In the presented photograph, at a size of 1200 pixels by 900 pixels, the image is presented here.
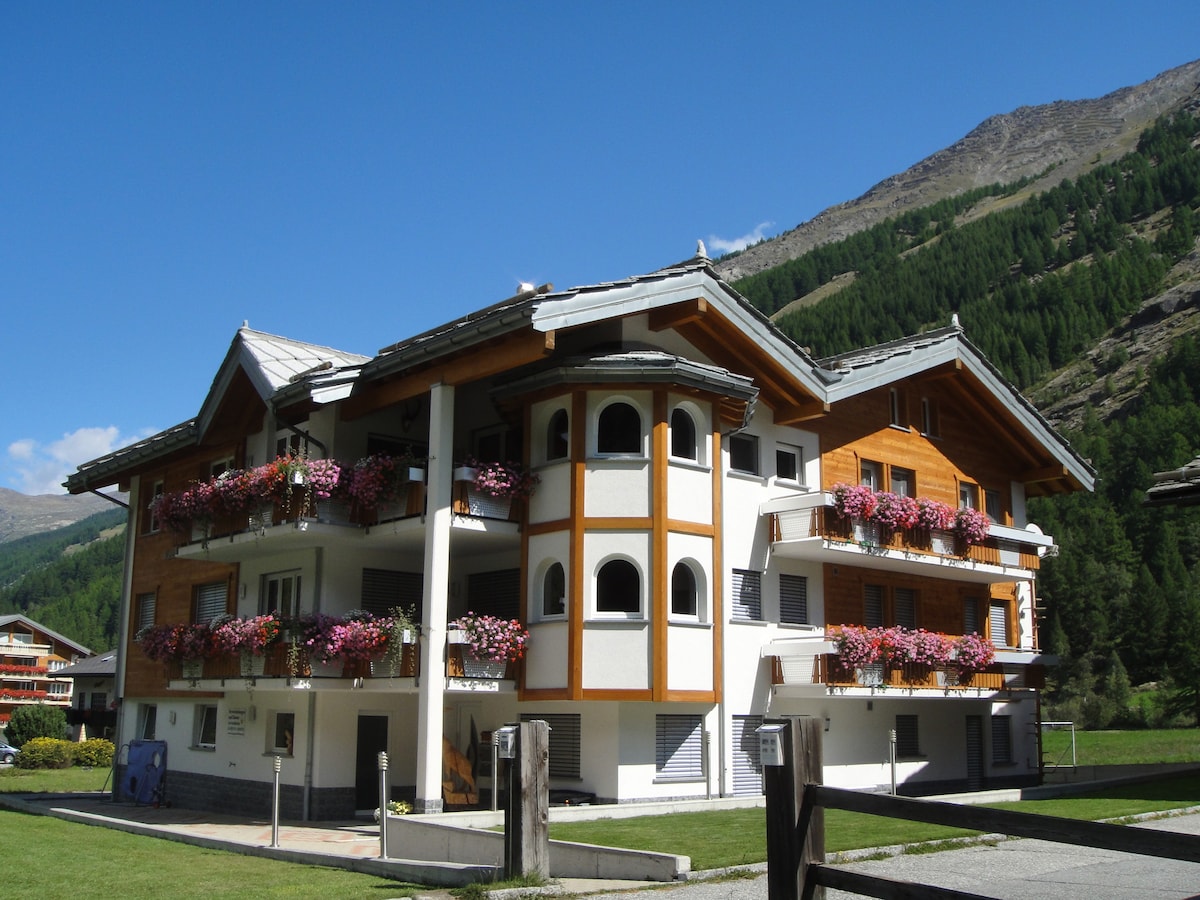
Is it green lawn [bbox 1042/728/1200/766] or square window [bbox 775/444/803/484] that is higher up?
square window [bbox 775/444/803/484]

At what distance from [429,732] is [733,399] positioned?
27.1 feet

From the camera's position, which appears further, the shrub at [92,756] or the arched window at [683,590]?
the shrub at [92,756]

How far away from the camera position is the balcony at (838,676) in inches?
924

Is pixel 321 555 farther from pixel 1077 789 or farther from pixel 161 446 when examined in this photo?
pixel 1077 789

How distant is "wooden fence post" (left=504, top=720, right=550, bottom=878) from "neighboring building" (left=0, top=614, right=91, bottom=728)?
92.7 metres

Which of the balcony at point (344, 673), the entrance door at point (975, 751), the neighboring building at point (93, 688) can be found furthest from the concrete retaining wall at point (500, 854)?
the neighboring building at point (93, 688)

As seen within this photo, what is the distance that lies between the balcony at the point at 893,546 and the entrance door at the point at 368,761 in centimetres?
879

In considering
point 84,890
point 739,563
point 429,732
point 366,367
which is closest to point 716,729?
point 739,563

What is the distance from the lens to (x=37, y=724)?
54031 mm

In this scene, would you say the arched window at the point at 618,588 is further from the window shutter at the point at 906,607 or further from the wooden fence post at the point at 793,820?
the wooden fence post at the point at 793,820

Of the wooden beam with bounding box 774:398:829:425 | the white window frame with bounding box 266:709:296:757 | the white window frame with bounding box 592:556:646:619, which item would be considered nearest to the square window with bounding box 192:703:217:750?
the white window frame with bounding box 266:709:296:757

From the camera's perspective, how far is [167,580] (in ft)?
101

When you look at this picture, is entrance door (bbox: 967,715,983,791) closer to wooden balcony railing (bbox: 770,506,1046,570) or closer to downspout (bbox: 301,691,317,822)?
wooden balcony railing (bbox: 770,506,1046,570)

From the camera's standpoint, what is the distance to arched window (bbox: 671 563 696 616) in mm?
22516
